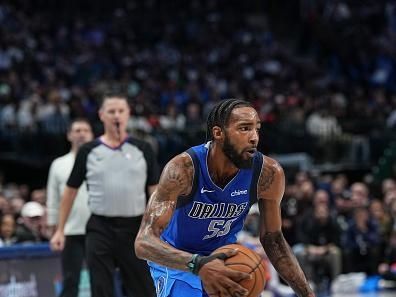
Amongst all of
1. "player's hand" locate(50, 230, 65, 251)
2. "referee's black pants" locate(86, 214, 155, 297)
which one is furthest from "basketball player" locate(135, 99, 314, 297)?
"player's hand" locate(50, 230, 65, 251)

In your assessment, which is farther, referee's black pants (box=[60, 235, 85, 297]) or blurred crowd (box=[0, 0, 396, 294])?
blurred crowd (box=[0, 0, 396, 294])

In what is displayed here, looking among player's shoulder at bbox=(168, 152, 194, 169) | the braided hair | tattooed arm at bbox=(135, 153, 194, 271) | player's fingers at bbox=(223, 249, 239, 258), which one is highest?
the braided hair

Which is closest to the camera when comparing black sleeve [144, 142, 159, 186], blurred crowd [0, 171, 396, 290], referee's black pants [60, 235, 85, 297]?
black sleeve [144, 142, 159, 186]

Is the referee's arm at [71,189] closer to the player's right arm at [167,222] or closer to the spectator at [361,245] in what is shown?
the player's right arm at [167,222]

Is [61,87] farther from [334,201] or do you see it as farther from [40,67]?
[334,201]

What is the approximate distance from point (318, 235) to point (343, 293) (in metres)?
0.90

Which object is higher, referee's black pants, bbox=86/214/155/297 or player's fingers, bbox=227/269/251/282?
player's fingers, bbox=227/269/251/282

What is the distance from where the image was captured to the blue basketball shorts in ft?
18.9

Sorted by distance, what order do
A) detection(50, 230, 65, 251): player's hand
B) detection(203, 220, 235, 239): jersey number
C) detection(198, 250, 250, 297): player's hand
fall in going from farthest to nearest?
1. detection(50, 230, 65, 251): player's hand
2. detection(203, 220, 235, 239): jersey number
3. detection(198, 250, 250, 297): player's hand

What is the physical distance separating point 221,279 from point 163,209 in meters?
0.72

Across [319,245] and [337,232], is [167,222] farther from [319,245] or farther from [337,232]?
[337,232]

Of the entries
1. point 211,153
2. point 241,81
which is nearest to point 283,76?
point 241,81

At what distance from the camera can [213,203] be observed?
5.77 metres

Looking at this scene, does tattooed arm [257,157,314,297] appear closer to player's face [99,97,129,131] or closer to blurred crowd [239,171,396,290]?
player's face [99,97,129,131]
